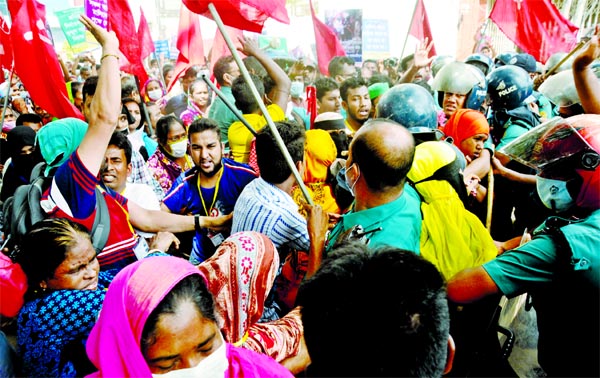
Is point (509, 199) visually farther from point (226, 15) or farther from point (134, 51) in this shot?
point (134, 51)

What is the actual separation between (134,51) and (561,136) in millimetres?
5236

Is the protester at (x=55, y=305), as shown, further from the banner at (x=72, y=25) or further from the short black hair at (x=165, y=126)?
the banner at (x=72, y=25)

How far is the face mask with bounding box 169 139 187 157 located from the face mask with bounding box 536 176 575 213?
3.35 metres

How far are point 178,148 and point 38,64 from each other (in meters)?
1.45

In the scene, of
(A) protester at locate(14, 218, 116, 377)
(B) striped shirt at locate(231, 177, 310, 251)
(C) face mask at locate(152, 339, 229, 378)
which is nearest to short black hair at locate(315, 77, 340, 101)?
(B) striped shirt at locate(231, 177, 310, 251)

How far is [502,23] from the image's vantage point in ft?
22.6

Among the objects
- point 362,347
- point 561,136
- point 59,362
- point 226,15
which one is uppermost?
point 226,15

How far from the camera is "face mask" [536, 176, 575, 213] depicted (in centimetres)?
181

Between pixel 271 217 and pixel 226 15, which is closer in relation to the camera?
pixel 271 217

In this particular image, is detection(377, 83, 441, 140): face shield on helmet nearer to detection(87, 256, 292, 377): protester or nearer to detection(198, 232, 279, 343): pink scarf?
detection(198, 232, 279, 343): pink scarf

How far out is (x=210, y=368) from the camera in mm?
1354

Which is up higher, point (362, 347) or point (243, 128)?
point (362, 347)

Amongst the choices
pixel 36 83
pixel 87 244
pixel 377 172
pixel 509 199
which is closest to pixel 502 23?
pixel 509 199

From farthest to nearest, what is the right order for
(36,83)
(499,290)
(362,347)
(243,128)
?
(243,128) → (36,83) → (499,290) → (362,347)
